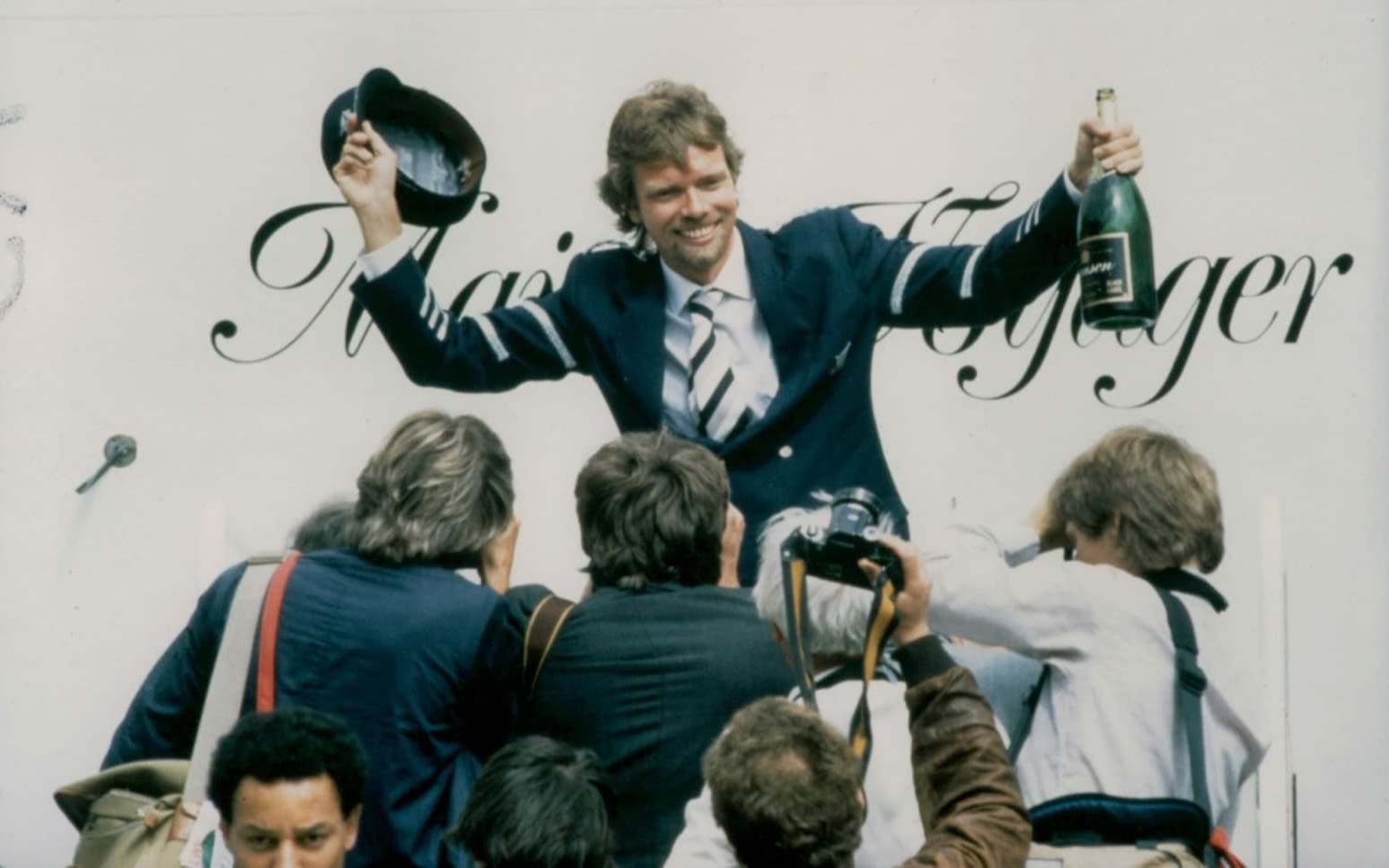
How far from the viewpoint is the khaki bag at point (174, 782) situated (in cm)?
375

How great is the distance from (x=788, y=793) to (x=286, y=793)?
3.05 feet

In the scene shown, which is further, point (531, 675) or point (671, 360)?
point (671, 360)

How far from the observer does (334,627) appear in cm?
376

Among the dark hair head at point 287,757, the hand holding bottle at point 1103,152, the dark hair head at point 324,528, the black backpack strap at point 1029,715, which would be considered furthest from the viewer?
the dark hair head at point 324,528

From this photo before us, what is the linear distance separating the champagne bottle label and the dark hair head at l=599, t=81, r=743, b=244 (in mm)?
695

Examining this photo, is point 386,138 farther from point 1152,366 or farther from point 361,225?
point 1152,366

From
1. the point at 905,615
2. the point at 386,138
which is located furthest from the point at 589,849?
the point at 386,138

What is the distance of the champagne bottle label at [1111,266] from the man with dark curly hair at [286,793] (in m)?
1.58

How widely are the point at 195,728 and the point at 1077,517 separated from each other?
5.13ft

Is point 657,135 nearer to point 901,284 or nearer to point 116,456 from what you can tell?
point 901,284

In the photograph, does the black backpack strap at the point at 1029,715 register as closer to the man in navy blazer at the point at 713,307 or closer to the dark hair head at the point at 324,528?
the man in navy blazer at the point at 713,307

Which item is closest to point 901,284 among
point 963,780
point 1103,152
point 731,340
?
point 731,340

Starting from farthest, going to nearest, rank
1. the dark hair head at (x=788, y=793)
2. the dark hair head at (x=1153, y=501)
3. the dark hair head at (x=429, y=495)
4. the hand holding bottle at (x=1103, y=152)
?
1. the hand holding bottle at (x=1103, y=152)
2. the dark hair head at (x=429, y=495)
3. the dark hair head at (x=1153, y=501)
4. the dark hair head at (x=788, y=793)

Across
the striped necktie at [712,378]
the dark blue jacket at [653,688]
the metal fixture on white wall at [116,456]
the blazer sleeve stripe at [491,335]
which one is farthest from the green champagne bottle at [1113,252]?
the metal fixture on white wall at [116,456]
